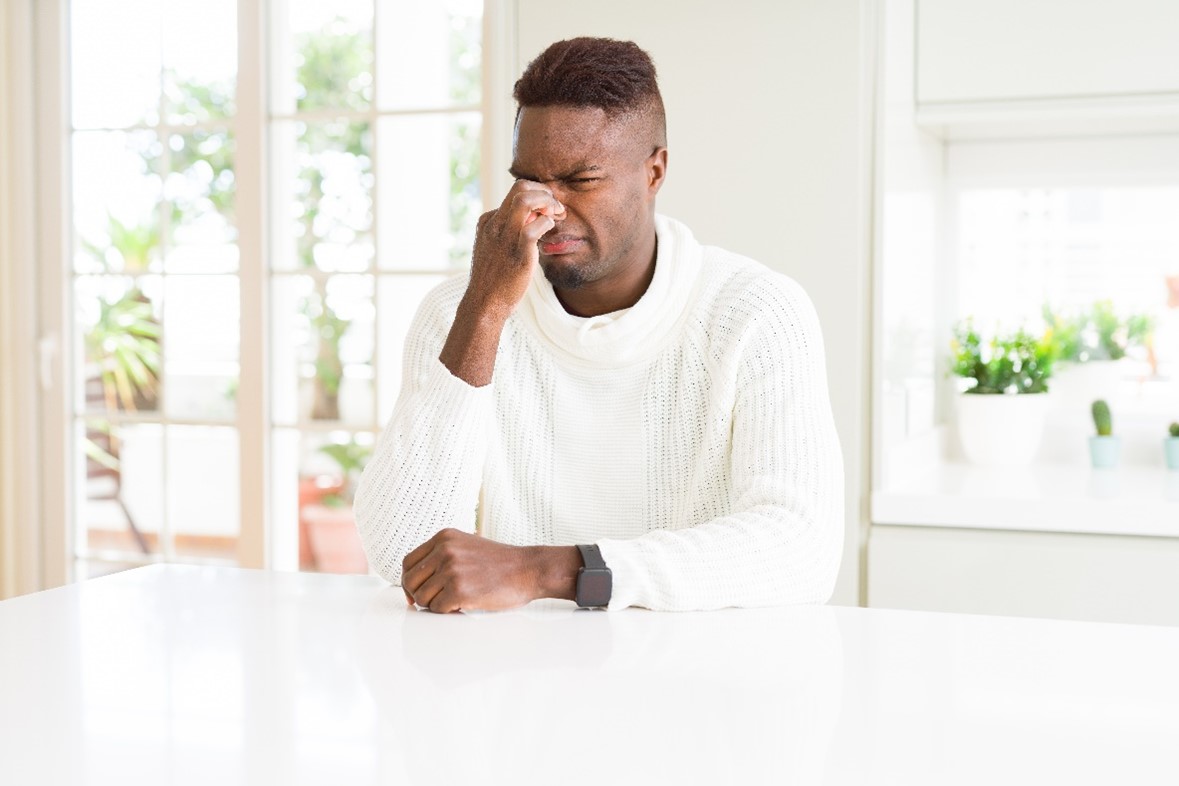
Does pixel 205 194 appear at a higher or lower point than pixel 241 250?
higher

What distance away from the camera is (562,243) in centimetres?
164

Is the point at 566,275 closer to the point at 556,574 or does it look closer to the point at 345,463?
the point at 556,574

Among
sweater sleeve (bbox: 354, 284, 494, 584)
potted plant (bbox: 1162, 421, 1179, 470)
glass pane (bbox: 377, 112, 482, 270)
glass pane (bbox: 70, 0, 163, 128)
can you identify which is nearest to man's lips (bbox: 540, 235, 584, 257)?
sweater sleeve (bbox: 354, 284, 494, 584)

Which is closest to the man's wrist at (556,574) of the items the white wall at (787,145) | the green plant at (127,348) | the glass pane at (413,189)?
the white wall at (787,145)

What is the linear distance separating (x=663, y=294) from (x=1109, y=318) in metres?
1.63

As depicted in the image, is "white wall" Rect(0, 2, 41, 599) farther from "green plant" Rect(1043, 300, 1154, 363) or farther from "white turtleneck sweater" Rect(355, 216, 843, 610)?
"green plant" Rect(1043, 300, 1154, 363)

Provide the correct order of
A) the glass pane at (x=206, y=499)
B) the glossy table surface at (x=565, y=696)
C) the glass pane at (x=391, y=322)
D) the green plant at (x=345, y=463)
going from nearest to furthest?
the glossy table surface at (x=565, y=696) < the glass pane at (x=391, y=322) < the green plant at (x=345, y=463) < the glass pane at (x=206, y=499)

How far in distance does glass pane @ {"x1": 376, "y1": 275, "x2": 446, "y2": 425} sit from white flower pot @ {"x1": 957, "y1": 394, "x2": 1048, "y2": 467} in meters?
1.31

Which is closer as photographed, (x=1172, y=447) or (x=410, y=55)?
(x=1172, y=447)

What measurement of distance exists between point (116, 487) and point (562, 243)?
297 cm

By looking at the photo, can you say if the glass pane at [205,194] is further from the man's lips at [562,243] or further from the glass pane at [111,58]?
the man's lips at [562,243]

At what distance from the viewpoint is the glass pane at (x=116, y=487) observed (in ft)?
11.1

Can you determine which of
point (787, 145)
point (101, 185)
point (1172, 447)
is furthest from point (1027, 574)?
point (101, 185)

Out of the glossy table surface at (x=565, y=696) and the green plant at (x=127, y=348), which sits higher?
the green plant at (x=127, y=348)
